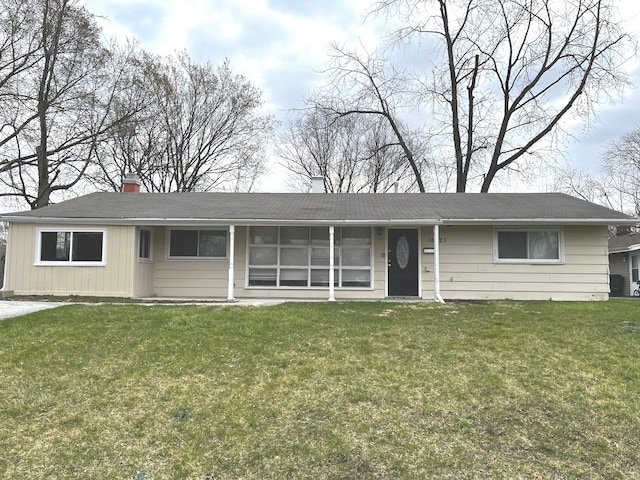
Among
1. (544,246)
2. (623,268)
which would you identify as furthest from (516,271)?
(623,268)

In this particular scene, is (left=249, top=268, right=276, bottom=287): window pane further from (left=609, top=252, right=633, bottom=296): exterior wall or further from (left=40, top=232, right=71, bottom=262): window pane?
(left=609, top=252, right=633, bottom=296): exterior wall

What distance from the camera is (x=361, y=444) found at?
3.81 meters

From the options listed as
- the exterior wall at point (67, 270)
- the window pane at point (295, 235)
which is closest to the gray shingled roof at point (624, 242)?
the window pane at point (295, 235)

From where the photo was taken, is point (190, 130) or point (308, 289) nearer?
point (308, 289)

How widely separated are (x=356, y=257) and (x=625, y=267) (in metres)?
15.3

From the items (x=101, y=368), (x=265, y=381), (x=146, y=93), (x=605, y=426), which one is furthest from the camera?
(x=146, y=93)

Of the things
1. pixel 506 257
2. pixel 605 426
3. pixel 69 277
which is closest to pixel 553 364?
pixel 605 426

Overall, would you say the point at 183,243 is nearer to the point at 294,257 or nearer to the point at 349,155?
the point at 294,257

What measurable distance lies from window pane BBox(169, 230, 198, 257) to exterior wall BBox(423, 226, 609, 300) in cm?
598

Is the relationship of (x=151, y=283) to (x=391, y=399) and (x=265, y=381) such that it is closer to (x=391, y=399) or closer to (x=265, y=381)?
(x=265, y=381)

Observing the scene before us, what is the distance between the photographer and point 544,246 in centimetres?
1202

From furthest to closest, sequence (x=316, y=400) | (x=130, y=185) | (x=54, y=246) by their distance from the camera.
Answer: (x=130, y=185)
(x=54, y=246)
(x=316, y=400)

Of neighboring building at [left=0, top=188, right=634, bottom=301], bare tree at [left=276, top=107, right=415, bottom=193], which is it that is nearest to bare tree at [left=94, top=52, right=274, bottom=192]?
bare tree at [left=276, top=107, right=415, bottom=193]

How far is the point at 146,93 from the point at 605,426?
2365 centimetres
